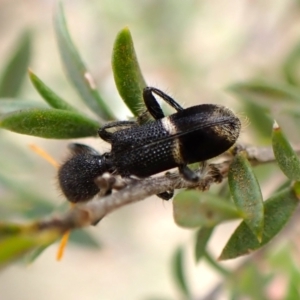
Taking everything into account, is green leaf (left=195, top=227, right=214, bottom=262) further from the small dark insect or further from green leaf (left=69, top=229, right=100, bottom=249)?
green leaf (left=69, top=229, right=100, bottom=249)

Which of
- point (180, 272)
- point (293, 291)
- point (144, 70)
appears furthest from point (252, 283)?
point (144, 70)

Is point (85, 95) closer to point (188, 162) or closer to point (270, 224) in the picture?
point (188, 162)

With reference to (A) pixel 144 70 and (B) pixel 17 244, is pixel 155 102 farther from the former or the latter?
(A) pixel 144 70

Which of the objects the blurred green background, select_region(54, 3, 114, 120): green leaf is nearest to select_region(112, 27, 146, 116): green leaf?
select_region(54, 3, 114, 120): green leaf

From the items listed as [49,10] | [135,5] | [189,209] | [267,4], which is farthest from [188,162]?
[49,10]

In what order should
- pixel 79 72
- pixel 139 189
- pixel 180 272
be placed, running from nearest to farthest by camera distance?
pixel 139 189 < pixel 79 72 < pixel 180 272
